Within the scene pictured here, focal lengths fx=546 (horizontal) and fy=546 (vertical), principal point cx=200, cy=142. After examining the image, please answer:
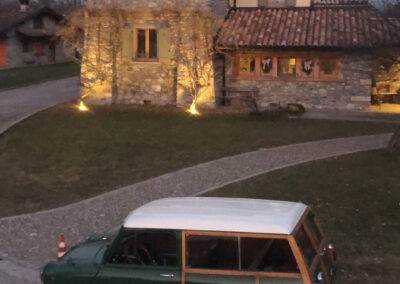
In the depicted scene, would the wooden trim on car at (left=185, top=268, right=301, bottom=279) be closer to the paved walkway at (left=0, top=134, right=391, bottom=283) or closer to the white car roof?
the white car roof

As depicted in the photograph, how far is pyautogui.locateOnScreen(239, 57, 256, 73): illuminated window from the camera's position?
21.6 metres

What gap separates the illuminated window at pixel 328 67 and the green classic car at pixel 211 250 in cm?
1550

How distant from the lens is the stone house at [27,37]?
4169 cm

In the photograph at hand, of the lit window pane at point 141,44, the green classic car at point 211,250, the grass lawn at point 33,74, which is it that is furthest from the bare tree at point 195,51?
the green classic car at point 211,250

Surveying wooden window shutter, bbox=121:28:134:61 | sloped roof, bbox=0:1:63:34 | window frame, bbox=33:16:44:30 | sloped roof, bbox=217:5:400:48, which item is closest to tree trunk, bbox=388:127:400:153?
sloped roof, bbox=217:5:400:48

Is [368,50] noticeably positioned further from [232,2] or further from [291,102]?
[232,2]

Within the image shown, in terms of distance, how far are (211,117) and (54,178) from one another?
7737 millimetres

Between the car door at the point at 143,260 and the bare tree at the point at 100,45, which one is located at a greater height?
the bare tree at the point at 100,45

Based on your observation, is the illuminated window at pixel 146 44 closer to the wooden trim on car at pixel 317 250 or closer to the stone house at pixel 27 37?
the wooden trim on car at pixel 317 250

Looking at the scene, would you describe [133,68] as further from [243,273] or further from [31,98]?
[243,273]

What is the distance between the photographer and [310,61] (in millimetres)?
21062

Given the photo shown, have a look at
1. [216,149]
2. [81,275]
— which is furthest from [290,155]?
[81,275]

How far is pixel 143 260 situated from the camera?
5.97 meters

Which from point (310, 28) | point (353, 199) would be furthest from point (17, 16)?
point (353, 199)
